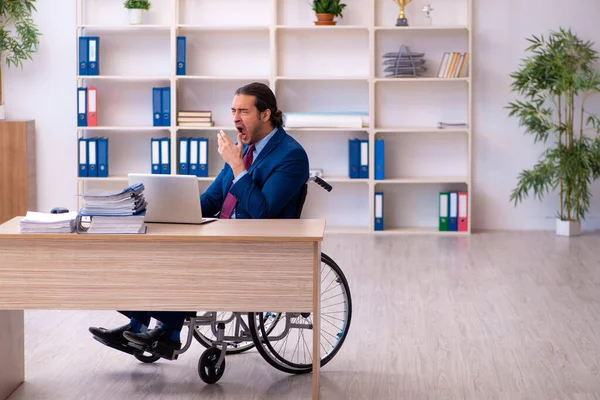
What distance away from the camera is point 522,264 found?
641cm

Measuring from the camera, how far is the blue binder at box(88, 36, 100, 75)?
7.67m

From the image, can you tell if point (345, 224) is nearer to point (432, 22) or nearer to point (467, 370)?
point (432, 22)

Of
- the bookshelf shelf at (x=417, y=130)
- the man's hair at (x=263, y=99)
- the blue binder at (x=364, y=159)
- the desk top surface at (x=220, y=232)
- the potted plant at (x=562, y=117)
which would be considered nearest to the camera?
the desk top surface at (x=220, y=232)

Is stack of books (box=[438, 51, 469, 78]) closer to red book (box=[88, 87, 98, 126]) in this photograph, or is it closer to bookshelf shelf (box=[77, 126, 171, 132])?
bookshelf shelf (box=[77, 126, 171, 132])

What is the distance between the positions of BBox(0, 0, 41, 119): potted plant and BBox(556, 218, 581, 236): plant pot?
454 centimetres

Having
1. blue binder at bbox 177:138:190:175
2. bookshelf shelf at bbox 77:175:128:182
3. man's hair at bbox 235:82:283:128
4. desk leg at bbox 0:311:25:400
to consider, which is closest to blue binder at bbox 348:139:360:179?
blue binder at bbox 177:138:190:175

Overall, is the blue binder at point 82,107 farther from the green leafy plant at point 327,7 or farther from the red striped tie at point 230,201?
the red striped tie at point 230,201

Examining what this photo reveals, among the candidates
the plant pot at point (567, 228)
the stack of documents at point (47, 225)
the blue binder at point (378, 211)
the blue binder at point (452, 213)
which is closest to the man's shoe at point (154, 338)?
the stack of documents at point (47, 225)

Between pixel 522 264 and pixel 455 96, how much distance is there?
6.49ft

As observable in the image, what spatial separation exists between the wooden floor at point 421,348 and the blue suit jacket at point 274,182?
71 centimetres

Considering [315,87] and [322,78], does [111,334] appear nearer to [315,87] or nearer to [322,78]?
[322,78]

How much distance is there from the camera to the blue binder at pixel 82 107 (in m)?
7.75

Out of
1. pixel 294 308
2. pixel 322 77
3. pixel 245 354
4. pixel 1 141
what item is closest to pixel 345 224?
pixel 322 77

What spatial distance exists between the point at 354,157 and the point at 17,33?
3.01 meters
